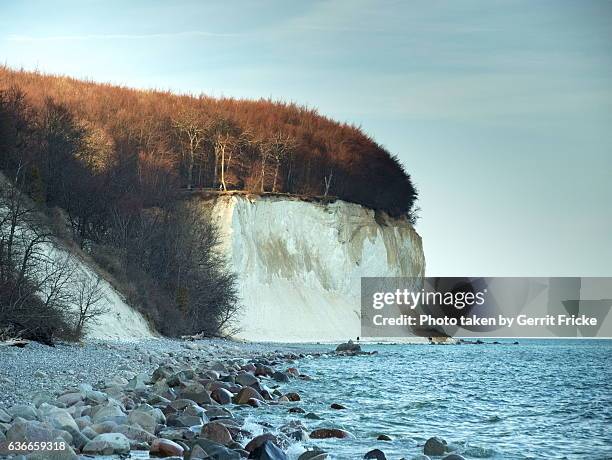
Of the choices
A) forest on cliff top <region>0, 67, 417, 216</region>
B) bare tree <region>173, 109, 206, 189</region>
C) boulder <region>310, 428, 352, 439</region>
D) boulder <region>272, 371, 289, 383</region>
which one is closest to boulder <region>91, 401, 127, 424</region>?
boulder <region>310, 428, 352, 439</region>

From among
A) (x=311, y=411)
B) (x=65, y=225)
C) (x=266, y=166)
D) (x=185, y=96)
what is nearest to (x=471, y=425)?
(x=311, y=411)

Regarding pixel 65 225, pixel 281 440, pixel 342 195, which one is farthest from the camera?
pixel 342 195

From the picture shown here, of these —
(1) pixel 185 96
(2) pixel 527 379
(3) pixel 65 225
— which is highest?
(1) pixel 185 96

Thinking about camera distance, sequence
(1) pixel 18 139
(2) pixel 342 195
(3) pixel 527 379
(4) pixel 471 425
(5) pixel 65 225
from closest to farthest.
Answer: (4) pixel 471 425 < (3) pixel 527 379 < (5) pixel 65 225 < (1) pixel 18 139 < (2) pixel 342 195

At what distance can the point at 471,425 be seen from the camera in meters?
15.5

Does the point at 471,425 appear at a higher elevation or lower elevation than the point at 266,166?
lower

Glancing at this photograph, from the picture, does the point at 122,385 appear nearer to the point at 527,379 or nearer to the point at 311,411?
the point at 311,411

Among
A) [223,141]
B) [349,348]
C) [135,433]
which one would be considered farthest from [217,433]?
[223,141]

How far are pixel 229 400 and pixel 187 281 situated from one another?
78.2ft

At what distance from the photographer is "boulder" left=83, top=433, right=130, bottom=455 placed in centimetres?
1000

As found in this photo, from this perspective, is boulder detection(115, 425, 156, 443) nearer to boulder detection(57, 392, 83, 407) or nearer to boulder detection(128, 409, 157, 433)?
boulder detection(128, 409, 157, 433)

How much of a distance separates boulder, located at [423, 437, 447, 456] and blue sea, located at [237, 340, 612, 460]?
0.16 meters

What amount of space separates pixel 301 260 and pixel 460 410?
39278 mm

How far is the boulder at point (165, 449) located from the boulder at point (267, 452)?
88cm
